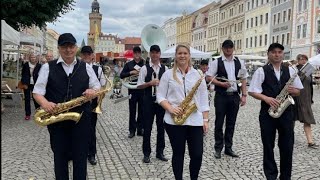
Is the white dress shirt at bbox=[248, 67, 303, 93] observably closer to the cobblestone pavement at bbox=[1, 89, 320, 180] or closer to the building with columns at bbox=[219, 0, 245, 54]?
the cobblestone pavement at bbox=[1, 89, 320, 180]

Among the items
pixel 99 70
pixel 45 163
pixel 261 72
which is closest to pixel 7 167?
pixel 45 163

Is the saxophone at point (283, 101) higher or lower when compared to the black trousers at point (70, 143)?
higher

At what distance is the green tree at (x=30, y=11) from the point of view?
1309cm

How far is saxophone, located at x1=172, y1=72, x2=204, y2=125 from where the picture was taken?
14.7ft

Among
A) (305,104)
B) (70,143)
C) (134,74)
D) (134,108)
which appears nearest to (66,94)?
(70,143)

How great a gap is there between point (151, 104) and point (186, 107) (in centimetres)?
215

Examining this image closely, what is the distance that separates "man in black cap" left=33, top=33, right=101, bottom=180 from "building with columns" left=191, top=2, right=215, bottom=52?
287 feet

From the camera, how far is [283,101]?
4945 mm

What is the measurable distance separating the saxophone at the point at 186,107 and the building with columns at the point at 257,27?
5465 centimetres

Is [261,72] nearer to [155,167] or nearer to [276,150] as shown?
[155,167]

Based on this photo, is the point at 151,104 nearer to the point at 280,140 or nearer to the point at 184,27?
the point at 280,140

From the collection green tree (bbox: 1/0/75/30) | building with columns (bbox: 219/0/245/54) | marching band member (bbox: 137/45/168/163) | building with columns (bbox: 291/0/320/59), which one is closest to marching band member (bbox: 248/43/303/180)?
marching band member (bbox: 137/45/168/163)

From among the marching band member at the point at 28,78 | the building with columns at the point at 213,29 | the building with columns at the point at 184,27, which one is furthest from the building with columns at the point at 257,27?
the marching band member at the point at 28,78

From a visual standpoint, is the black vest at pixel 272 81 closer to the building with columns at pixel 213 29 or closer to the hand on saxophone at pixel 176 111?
the hand on saxophone at pixel 176 111
